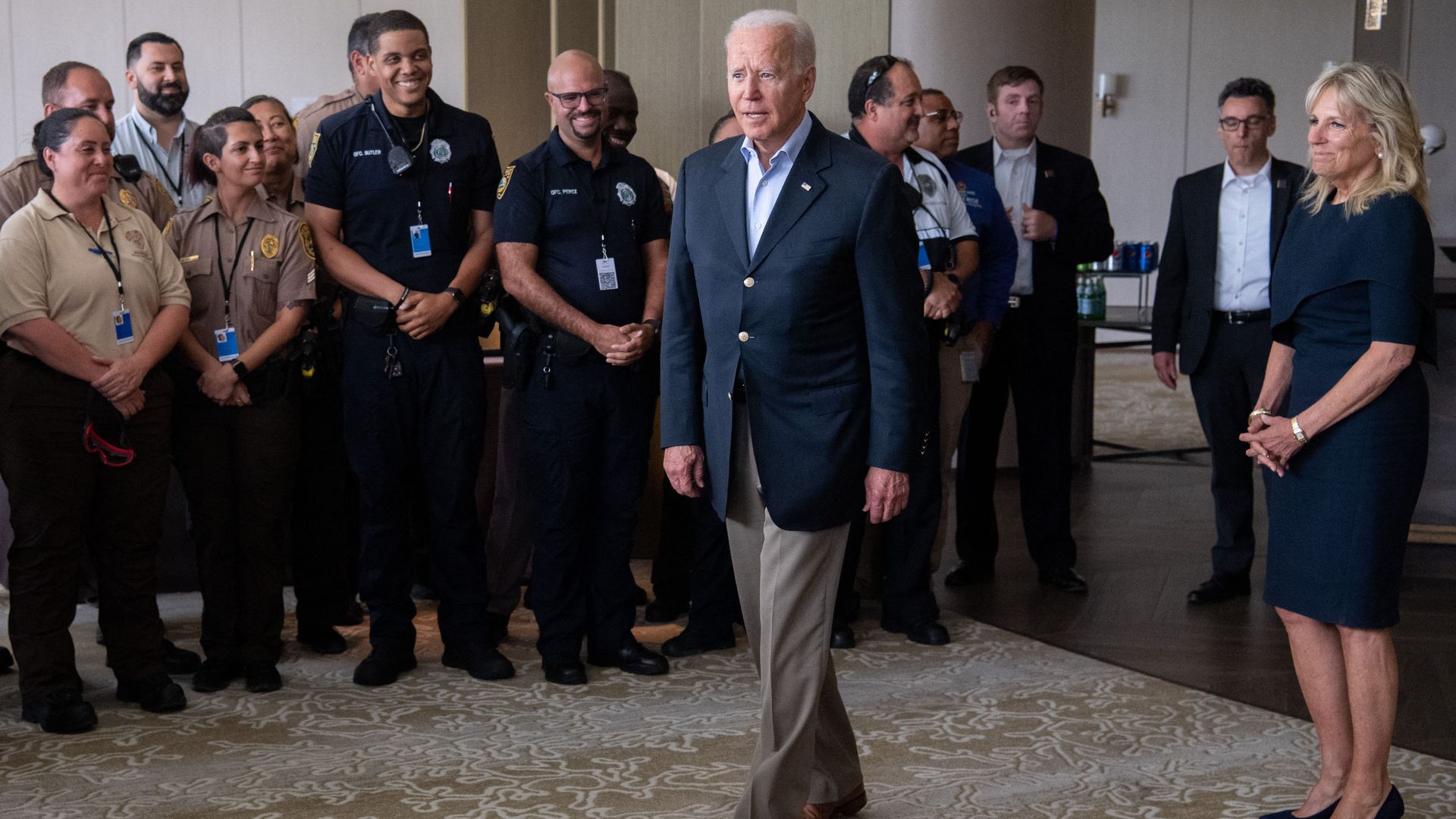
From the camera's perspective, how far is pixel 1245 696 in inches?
152

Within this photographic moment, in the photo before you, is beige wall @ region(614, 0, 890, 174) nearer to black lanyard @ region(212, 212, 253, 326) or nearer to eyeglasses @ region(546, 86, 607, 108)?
eyeglasses @ region(546, 86, 607, 108)

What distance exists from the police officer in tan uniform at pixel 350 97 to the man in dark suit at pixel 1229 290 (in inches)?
112

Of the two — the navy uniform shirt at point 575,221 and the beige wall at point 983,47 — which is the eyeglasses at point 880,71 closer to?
the navy uniform shirt at point 575,221

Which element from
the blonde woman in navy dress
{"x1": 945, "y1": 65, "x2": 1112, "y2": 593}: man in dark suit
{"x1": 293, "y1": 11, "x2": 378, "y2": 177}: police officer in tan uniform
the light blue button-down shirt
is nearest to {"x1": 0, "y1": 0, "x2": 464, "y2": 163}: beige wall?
{"x1": 293, "y1": 11, "x2": 378, "y2": 177}: police officer in tan uniform

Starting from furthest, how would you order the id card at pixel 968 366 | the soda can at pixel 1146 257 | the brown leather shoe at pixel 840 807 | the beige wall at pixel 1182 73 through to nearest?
1. the beige wall at pixel 1182 73
2. the soda can at pixel 1146 257
3. the id card at pixel 968 366
4. the brown leather shoe at pixel 840 807

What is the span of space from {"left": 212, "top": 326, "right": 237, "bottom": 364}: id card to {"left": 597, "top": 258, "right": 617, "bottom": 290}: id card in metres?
1.01

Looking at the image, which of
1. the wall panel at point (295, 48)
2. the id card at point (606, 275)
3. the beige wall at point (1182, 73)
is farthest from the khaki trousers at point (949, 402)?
the beige wall at point (1182, 73)

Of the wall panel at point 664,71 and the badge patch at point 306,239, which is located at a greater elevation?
the wall panel at point 664,71

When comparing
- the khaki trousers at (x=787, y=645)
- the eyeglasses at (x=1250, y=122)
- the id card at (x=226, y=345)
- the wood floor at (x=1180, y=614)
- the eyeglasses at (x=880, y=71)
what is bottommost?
the wood floor at (x=1180, y=614)

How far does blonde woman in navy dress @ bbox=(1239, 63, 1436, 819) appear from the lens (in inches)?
106

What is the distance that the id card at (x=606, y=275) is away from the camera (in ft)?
13.0

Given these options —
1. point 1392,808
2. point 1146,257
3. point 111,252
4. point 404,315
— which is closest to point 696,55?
point 404,315

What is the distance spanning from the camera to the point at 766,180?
105 inches

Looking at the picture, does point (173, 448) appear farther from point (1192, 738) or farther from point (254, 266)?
point (1192, 738)
